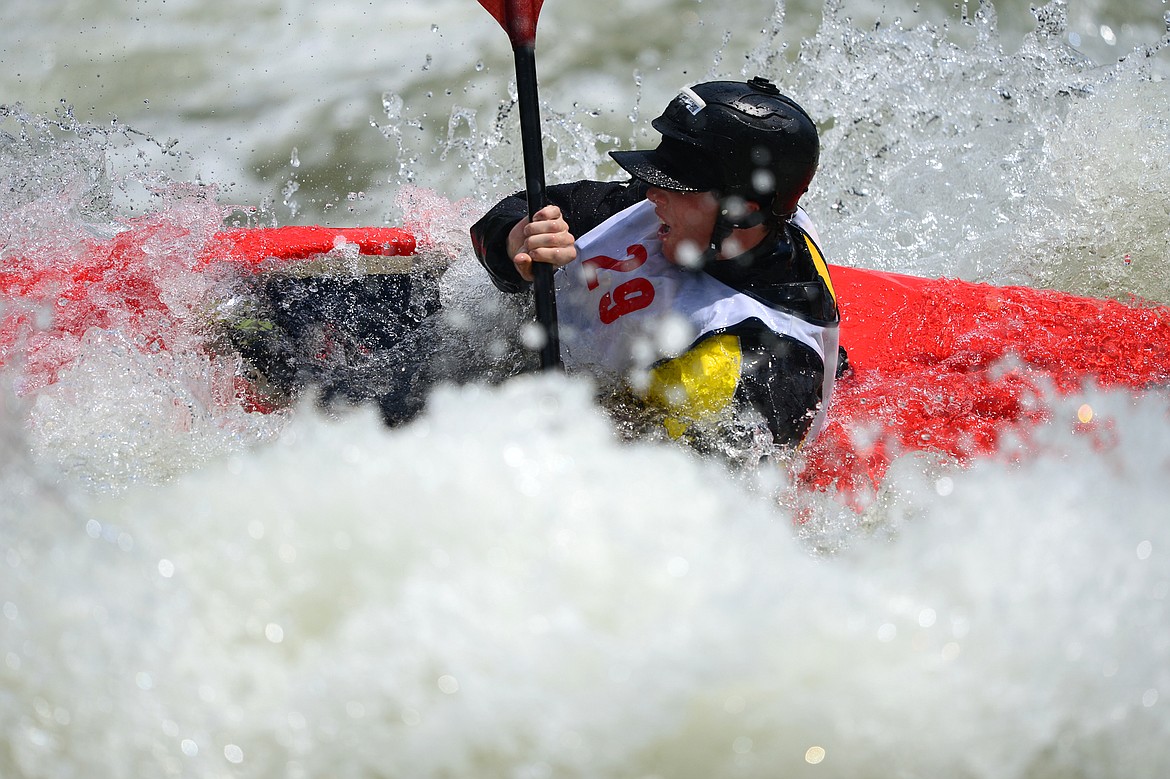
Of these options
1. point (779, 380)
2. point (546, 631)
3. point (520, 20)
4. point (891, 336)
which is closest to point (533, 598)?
point (546, 631)

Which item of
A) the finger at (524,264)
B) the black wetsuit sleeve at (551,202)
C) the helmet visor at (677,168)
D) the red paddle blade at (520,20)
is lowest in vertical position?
the black wetsuit sleeve at (551,202)

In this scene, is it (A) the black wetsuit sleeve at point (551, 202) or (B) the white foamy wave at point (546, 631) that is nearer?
(B) the white foamy wave at point (546, 631)

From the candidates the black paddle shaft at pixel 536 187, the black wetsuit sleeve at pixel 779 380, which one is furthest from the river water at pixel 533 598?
the black paddle shaft at pixel 536 187

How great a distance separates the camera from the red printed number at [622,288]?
6.52 ft

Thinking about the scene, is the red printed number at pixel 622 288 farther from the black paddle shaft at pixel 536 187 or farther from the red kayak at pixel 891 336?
the red kayak at pixel 891 336

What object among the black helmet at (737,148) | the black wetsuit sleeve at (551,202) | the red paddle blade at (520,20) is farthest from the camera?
the black wetsuit sleeve at (551,202)

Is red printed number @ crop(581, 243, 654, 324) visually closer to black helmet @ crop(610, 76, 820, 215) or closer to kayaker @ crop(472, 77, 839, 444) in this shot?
→ kayaker @ crop(472, 77, 839, 444)

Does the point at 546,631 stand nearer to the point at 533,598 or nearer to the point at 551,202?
the point at 533,598

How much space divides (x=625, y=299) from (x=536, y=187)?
27cm

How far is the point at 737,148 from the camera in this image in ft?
6.01

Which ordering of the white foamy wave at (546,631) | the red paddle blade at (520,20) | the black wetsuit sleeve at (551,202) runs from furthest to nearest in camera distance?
the black wetsuit sleeve at (551,202), the red paddle blade at (520,20), the white foamy wave at (546,631)

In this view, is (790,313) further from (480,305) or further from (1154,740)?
(1154,740)

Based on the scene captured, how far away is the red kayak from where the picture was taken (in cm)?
202

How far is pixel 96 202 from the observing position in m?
2.73
